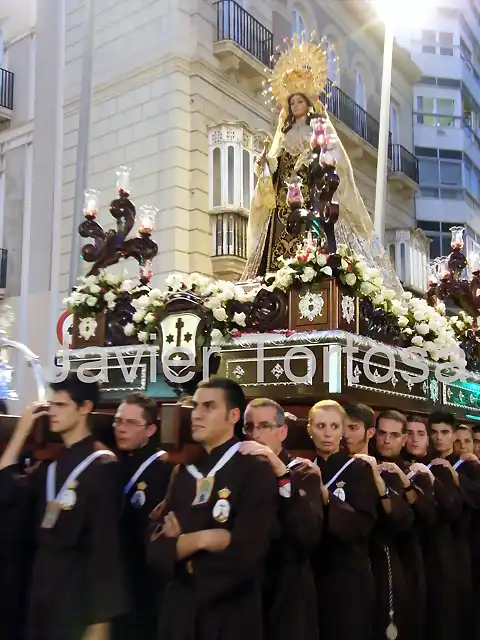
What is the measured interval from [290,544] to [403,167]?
14.9 m

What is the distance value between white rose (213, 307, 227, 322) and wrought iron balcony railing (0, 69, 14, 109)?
21.9 feet

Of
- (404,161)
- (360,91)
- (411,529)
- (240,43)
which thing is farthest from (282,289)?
(404,161)

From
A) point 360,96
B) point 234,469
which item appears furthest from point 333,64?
point 234,469

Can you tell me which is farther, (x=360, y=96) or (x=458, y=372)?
(x=360, y=96)

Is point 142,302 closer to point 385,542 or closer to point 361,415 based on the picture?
point 361,415

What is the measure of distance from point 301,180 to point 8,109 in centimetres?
558

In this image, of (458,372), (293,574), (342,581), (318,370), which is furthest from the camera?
(458,372)

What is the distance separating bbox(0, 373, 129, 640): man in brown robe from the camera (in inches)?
107

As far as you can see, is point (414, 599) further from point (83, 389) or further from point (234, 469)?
→ point (83, 389)

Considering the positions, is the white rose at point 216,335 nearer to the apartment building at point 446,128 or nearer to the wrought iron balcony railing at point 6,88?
the wrought iron balcony railing at point 6,88

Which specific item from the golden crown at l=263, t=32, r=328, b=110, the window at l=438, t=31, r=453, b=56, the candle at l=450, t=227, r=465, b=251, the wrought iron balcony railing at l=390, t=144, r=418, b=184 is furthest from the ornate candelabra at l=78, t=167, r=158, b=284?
the window at l=438, t=31, r=453, b=56

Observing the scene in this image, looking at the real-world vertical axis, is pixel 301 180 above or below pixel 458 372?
above

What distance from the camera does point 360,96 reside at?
637 inches

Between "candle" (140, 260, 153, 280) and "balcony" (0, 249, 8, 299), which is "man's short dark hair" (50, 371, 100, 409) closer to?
"candle" (140, 260, 153, 280)
